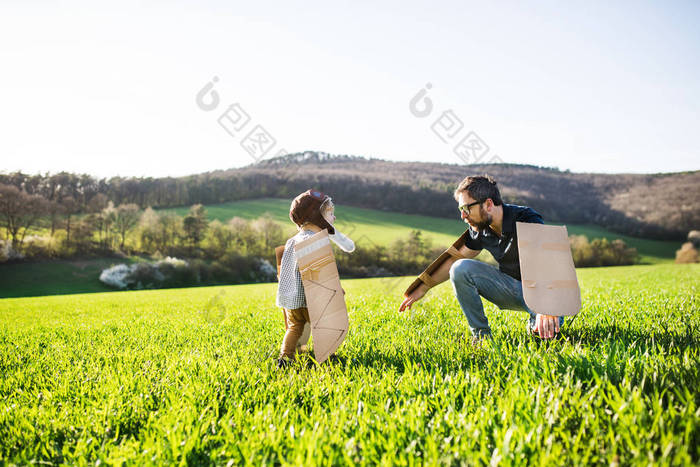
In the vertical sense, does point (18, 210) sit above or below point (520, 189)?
below

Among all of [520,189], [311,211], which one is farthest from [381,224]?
[311,211]

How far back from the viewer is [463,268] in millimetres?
4000

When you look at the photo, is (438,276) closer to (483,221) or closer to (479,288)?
(479,288)

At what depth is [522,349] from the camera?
306cm

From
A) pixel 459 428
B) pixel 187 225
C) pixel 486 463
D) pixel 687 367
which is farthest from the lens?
pixel 187 225

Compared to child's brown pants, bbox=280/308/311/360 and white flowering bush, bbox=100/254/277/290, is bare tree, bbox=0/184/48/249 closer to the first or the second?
white flowering bush, bbox=100/254/277/290

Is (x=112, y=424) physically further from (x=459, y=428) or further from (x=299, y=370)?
(x=459, y=428)

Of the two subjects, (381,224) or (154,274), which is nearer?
(154,274)

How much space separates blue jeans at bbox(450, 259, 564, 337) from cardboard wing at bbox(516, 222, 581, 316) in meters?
0.69

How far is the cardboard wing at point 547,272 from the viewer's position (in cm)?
319

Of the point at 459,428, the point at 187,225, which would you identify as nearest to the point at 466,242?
the point at 459,428

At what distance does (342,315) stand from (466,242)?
187 cm

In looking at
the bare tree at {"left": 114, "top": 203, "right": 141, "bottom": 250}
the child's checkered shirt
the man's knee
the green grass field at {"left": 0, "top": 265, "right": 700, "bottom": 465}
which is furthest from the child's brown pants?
the bare tree at {"left": 114, "top": 203, "right": 141, "bottom": 250}

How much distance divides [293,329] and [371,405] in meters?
1.59
